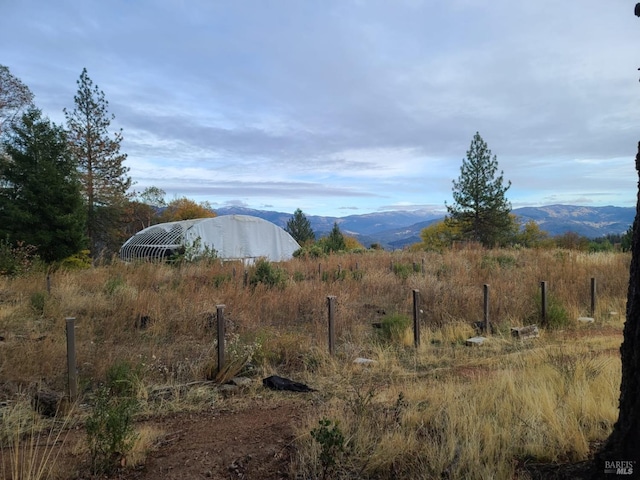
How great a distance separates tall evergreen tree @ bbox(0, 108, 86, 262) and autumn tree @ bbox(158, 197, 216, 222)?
120 feet

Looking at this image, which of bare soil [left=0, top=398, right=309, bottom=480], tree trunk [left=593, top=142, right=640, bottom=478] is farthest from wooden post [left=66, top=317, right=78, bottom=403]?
tree trunk [left=593, top=142, right=640, bottom=478]

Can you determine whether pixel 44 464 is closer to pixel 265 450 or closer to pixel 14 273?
pixel 265 450

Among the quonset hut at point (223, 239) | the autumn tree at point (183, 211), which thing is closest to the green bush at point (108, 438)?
the quonset hut at point (223, 239)

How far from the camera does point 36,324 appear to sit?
7.48 meters

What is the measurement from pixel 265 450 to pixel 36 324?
639 centimetres

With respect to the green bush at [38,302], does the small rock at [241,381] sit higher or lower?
lower

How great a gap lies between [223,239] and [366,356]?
74.4 feet

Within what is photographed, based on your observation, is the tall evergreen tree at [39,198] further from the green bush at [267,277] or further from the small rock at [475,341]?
the small rock at [475,341]

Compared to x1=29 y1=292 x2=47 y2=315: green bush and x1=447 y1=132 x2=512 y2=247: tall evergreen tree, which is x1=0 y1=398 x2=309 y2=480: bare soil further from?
x1=447 y1=132 x2=512 y2=247: tall evergreen tree

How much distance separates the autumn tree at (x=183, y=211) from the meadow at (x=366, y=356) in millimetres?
50243

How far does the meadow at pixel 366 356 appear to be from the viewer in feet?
9.79

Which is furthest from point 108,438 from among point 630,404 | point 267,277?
point 267,277

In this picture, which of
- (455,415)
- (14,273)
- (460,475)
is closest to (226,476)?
(460,475)

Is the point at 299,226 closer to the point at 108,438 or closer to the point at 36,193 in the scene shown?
the point at 36,193
